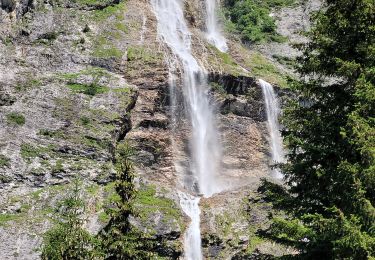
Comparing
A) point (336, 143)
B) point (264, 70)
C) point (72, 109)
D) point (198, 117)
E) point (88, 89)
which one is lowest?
point (198, 117)

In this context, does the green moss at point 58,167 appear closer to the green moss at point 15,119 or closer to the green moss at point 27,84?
the green moss at point 15,119

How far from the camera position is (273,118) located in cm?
4741

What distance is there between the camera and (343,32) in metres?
12.8

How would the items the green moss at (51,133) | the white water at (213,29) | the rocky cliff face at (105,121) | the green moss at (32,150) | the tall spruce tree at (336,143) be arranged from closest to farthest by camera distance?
1. the tall spruce tree at (336,143)
2. the rocky cliff face at (105,121)
3. the green moss at (32,150)
4. the green moss at (51,133)
5. the white water at (213,29)

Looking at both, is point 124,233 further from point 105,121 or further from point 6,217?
point 105,121

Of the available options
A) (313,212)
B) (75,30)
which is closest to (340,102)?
(313,212)

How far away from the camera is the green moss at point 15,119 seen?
35062 mm

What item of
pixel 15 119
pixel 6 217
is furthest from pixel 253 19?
pixel 6 217

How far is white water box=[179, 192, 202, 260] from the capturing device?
31266mm

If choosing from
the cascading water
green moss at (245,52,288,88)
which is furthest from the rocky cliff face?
the cascading water

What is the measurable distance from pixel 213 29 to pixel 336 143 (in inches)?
2063

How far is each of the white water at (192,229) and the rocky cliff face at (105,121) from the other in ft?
1.95

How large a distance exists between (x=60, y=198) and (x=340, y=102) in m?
22.0

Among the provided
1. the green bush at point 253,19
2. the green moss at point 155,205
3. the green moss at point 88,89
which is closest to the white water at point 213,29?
the green bush at point 253,19
